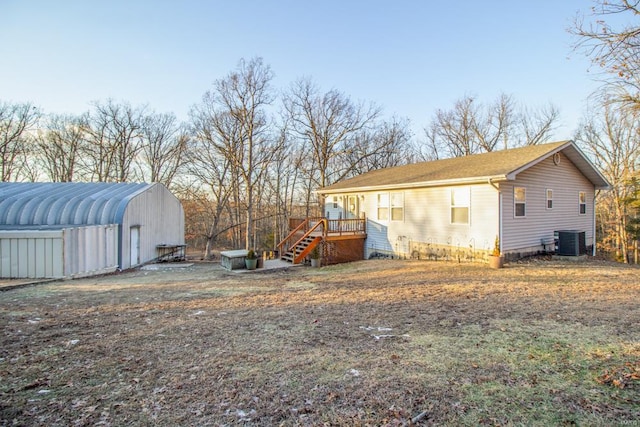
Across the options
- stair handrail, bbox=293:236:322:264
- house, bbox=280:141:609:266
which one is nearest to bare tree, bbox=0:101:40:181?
stair handrail, bbox=293:236:322:264

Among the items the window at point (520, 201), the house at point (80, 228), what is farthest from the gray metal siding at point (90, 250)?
the window at point (520, 201)

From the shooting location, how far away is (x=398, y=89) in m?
23.2

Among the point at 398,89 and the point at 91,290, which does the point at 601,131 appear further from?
the point at 91,290

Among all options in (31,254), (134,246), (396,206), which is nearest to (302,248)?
(396,206)

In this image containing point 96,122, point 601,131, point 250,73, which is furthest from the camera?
point 96,122

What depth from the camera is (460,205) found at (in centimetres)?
1209

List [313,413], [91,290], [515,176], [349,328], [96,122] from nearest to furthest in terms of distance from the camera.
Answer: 1. [313,413]
2. [349,328]
3. [91,290]
4. [515,176]
5. [96,122]

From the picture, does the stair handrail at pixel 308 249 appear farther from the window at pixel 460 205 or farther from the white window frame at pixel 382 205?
the window at pixel 460 205

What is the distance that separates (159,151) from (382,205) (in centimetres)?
2425

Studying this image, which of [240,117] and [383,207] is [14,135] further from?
[383,207]

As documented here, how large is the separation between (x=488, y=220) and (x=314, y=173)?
1955cm

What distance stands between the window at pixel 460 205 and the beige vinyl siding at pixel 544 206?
1.25 m

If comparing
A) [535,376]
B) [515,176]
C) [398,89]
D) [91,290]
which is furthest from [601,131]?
[91,290]

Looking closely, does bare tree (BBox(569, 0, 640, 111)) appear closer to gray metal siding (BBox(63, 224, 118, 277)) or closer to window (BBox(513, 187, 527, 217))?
window (BBox(513, 187, 527, 217))
